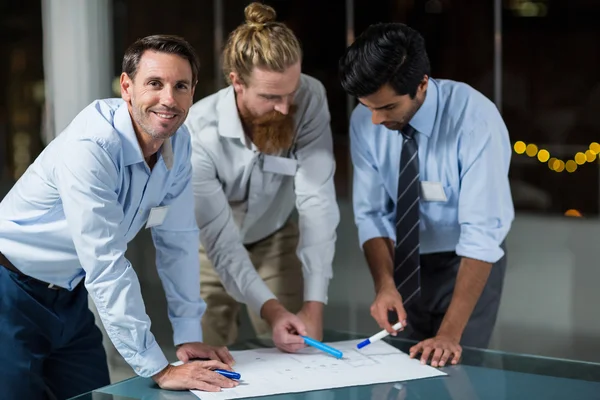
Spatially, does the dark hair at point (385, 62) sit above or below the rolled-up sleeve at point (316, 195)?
above

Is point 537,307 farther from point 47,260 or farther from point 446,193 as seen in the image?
point 47,260

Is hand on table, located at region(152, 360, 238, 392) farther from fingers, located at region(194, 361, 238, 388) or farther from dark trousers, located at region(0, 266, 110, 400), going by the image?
dark trousers, located at region(0, 266, 110, 400)

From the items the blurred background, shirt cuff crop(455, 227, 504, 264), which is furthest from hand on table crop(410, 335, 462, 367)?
the blurred background

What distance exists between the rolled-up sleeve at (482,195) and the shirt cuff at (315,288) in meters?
0.44

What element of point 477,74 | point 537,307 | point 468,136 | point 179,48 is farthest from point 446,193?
point 477,74

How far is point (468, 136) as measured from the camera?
2.40 metres

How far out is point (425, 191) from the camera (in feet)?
8.21

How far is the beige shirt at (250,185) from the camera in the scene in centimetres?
256

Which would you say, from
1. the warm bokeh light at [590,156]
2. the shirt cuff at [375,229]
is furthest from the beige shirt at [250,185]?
the warm bokeh light at [590,156]

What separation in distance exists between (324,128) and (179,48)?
0.73 metres

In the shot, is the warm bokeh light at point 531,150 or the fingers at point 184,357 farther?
the warm bokeh light at point 531,150

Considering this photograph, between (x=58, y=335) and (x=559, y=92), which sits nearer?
(x=58, y=335)

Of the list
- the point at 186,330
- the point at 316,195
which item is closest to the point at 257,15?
the point at 316,195

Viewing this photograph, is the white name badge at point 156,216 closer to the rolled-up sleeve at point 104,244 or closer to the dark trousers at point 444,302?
the rolled-up sleeve at point 104,244
